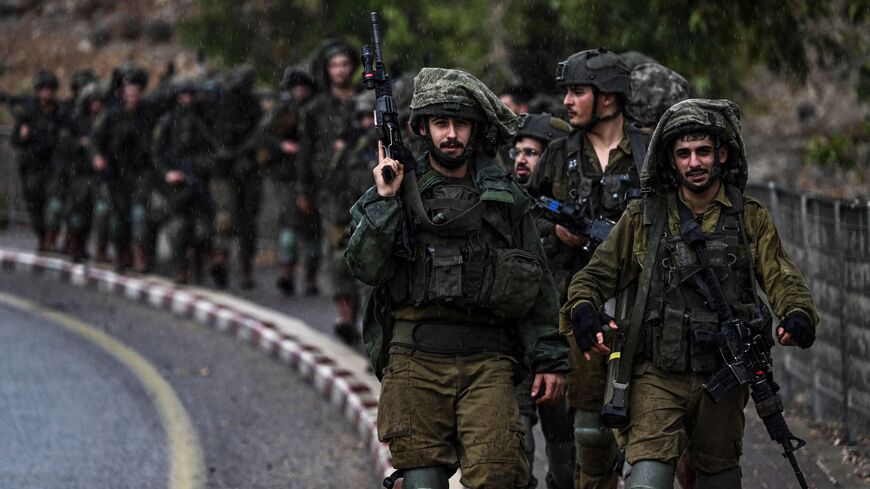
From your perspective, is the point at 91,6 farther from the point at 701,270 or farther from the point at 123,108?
the point at 701,270

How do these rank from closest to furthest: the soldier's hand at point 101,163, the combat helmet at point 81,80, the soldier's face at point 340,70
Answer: the soldier's face at point 340,70
the soldier's hand at point 101,163
the combat helmet at point 81,80

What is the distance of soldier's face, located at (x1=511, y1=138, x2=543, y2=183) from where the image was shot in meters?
7.99

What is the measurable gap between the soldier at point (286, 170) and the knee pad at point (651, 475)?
361 inches

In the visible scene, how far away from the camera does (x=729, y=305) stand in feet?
18.7

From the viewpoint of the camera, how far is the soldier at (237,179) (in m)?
15.9

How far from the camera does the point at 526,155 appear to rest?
800 centimetres

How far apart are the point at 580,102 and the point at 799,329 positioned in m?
2.01

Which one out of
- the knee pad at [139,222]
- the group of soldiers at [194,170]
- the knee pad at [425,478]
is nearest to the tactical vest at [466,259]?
the knee pad at [425,478]

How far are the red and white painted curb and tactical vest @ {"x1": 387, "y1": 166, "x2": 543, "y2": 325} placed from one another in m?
1.64

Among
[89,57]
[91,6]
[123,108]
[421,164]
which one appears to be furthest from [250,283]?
[91,6]

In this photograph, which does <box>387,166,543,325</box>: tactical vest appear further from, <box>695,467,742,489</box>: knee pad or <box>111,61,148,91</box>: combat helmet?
<box>111,61,148,91</box>: combat helmet

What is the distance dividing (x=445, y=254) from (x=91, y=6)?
34.3 m

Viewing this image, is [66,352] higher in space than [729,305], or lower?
lower

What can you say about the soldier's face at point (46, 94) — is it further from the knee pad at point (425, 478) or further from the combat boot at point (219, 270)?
the knee pad at point (425, 478)
